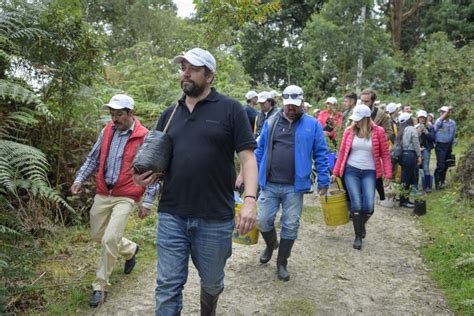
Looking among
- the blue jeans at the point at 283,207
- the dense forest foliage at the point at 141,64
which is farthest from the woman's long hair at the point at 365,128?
the dense forest foliage at the point at 141,64

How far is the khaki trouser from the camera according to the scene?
4.22 m

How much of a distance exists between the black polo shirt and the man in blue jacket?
68.7 inches

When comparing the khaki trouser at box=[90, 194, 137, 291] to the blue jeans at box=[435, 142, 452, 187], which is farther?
the blue jeans at box=[435, 142, 452, 187]

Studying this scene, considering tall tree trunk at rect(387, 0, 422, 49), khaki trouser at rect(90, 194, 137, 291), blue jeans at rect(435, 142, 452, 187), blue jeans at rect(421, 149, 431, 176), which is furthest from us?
tall tree trunk at rect(387, 0, 422, 49)

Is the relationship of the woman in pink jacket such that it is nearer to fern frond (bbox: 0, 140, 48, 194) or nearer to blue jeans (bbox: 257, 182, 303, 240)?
blue jeans (bbox: 257, 182, 303, 240)

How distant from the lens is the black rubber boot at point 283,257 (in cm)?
489

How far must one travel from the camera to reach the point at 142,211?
11.8 feet

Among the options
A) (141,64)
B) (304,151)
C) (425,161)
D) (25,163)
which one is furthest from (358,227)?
(141,64)

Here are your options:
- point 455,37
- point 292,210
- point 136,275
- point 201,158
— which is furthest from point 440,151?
point 455,37

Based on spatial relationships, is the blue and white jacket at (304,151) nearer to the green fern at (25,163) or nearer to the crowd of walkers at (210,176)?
the crowd of walkers at (210,176)

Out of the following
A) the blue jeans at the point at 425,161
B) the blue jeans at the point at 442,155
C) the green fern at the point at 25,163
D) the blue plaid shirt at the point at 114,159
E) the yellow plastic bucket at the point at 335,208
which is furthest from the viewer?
the blue jeans at the point at 442,155

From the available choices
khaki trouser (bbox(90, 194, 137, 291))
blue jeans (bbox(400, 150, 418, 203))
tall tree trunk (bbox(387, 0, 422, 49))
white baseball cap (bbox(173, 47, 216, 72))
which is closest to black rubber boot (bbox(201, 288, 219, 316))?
khaki trouser (bbox(90, 194, 137, 291))

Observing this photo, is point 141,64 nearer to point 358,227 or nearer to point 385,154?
point 385,154

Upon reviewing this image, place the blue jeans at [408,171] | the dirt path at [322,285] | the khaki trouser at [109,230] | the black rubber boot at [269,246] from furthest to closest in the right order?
1. the blue jeans at [408,171]
2. the black rubber boot at [269,246]
3. the dirt path at [322,285]
4. the khaki trouser at [109,230]
